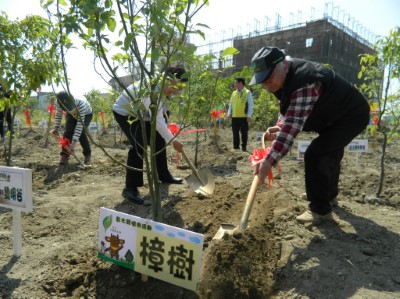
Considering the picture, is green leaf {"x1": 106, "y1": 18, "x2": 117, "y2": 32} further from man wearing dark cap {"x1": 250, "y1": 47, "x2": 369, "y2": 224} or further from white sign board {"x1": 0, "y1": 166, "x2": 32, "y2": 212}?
white sign board {"x1": 0, "y1": 166, "x2": 32, "y2": 212}

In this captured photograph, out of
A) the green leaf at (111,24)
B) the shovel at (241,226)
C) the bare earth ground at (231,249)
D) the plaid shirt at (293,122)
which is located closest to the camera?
the green leaf at (111,24)

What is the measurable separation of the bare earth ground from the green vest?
12.6 feet

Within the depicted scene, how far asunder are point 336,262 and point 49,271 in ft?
6.91

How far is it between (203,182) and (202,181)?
2cm

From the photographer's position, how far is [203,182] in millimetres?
3836

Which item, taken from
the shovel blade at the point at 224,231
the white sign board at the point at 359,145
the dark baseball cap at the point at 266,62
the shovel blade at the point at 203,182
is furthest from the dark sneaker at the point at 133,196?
the white sign board at the point at 359,145

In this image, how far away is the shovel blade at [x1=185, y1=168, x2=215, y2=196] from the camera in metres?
3.73

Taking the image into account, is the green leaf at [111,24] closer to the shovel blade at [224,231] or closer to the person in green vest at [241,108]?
the shovel blade at [224,231]

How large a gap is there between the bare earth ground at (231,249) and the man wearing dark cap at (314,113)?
360mm

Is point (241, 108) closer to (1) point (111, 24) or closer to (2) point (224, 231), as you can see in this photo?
(2) point (224, 231)

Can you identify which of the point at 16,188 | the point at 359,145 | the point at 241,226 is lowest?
the point at 241,226

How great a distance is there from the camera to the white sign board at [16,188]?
238 cm

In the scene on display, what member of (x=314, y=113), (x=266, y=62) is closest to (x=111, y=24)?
(x=266, y=62)

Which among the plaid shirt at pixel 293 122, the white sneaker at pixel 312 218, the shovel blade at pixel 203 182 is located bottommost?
the white sneaker at pixel 312 218
